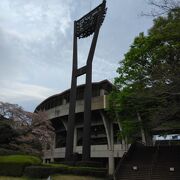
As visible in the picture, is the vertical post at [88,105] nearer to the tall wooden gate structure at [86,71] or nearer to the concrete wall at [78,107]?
the tall wooden gate structure at [86,71]

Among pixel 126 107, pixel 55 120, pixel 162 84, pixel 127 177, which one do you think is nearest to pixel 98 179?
pixel 127 177

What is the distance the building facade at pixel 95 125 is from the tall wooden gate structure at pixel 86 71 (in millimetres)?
12924

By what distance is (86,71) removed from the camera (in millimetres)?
37438

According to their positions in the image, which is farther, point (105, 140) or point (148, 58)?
point (105, 140)

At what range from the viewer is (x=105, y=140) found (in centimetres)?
6241

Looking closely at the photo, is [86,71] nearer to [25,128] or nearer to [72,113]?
[72,113]

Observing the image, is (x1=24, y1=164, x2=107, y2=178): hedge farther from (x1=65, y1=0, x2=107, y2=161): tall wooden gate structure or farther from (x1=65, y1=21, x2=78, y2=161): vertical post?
(x1=65, y1=21, x2=78, y2=161): vertical post

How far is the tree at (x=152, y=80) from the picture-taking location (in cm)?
1983

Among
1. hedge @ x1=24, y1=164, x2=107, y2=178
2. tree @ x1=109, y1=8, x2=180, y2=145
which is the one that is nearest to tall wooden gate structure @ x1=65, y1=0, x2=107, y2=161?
tree @ x1=109, y1=8, x2=180, y2=145

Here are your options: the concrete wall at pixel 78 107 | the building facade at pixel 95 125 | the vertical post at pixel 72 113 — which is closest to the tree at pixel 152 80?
the vertical post at pixel 72 113

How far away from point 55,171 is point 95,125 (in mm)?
35034

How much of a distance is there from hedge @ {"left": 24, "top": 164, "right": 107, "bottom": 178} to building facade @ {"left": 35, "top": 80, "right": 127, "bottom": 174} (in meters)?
22.2

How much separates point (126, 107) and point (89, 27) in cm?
1351

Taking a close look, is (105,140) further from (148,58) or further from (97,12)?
(148,58)
